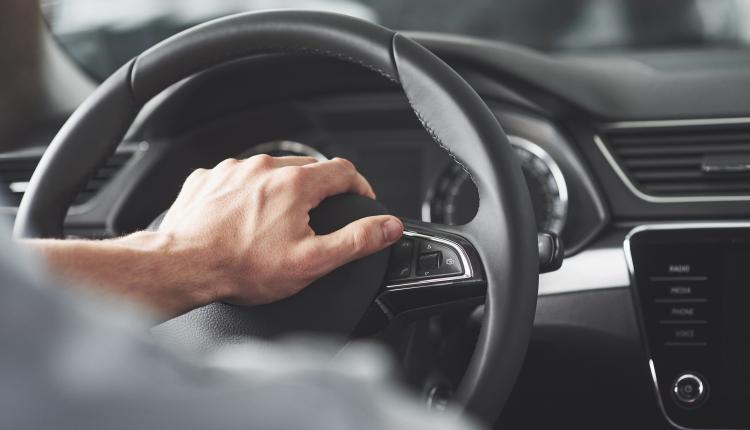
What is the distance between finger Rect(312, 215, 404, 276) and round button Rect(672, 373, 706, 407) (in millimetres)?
672

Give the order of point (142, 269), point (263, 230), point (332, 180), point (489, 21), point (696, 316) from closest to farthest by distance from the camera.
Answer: point (142, 269) → point (263, 230) → point (332, 180) → point (696, 316) → point (489, 21)

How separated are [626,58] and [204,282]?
3.73 ft

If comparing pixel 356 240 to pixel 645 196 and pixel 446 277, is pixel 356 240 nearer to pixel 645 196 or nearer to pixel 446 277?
pixel 446 277

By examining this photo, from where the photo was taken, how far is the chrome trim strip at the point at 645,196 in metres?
1.45

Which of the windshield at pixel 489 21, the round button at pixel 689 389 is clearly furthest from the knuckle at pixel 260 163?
the windshield at pixel 489 21

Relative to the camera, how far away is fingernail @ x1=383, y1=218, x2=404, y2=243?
97 cm

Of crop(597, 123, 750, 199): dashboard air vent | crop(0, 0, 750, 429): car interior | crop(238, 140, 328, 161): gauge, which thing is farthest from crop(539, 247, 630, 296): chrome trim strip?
crop(238, 140, 328, 161): gauge

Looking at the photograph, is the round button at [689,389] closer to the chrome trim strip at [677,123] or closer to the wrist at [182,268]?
the chrome trim strip at [677,123]

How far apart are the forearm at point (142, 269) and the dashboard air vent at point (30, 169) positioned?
0.77 m

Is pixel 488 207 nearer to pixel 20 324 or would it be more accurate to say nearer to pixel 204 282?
pixel 204 282

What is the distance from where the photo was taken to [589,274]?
1.47 meters

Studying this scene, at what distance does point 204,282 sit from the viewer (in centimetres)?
86

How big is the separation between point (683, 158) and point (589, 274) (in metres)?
0.23

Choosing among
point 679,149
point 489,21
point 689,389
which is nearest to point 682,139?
point 679,149
